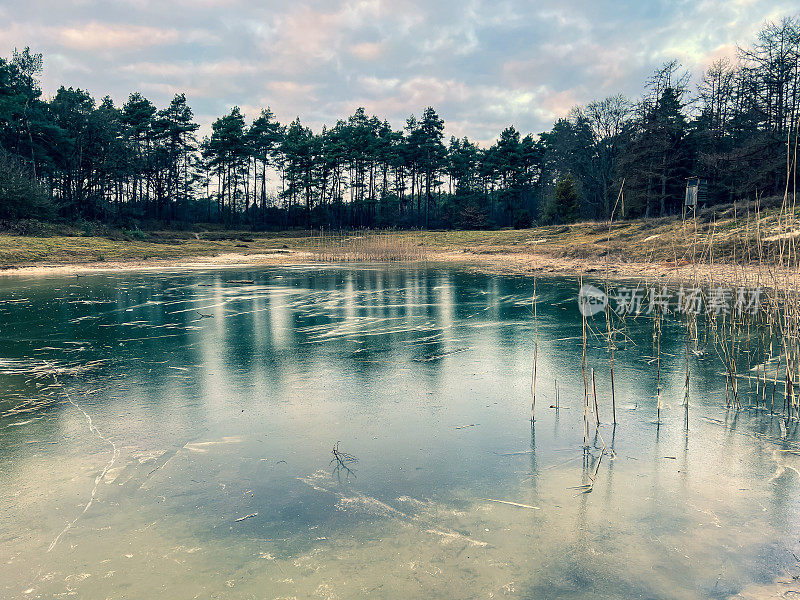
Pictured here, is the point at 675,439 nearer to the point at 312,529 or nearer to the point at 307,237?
the point at 312,529

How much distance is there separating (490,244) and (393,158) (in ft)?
76.1

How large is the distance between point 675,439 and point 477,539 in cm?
231

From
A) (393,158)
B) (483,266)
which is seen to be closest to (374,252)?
(483,266)

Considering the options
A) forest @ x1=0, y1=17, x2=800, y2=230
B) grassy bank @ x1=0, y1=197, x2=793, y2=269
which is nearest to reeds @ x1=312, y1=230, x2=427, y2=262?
grassy bank @ x1=0, y1=197, x2=793, y2=269

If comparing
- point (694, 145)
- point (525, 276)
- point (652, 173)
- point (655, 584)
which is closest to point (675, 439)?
point (655, 584)

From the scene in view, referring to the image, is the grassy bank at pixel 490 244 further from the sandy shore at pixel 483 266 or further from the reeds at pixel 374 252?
the sandy shore at pixel 483 266

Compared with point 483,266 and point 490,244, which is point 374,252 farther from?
point 490,244

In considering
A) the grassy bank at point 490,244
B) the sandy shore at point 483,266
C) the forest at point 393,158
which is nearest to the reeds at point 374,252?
the grassy bank at point 490,244

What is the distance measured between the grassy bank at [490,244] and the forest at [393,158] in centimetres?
549

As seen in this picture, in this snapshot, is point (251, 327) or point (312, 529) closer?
point (312, 529)

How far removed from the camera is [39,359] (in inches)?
282

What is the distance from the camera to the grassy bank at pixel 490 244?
17828 mm

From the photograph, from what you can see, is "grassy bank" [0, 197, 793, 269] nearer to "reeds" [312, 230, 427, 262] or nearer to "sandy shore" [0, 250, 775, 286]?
"reeds" [312, 230, 427, 262]

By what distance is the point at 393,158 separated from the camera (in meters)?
51.1
